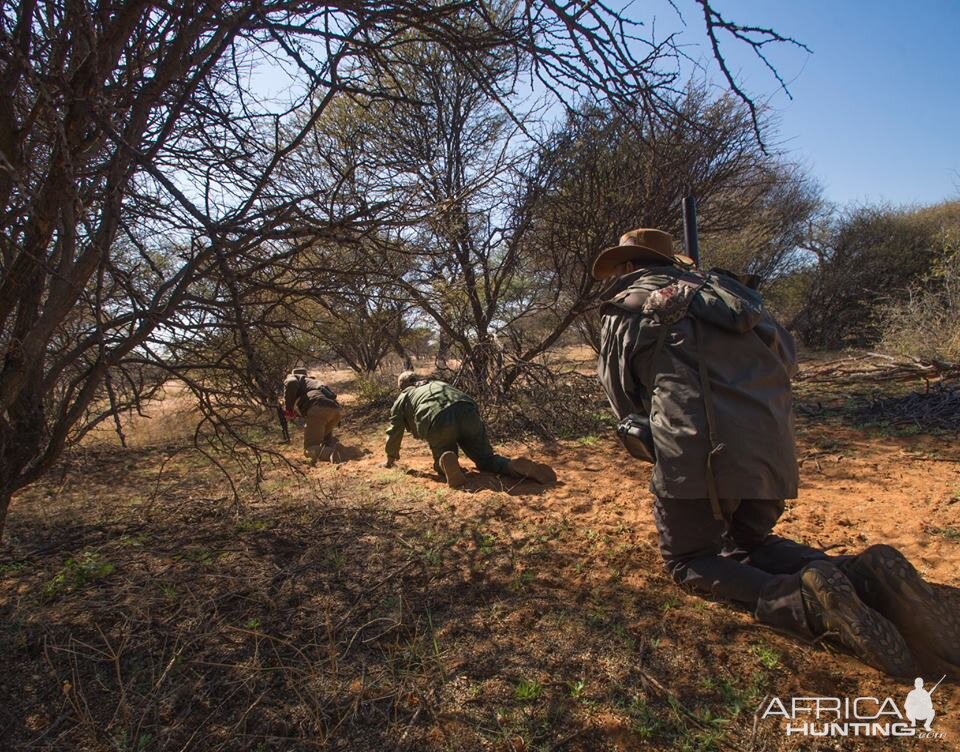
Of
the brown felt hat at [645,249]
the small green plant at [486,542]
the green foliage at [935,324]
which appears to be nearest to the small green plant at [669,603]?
the small green plant at [486,542]

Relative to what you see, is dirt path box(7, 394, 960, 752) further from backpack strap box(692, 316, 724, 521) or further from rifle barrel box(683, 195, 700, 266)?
rifle barrel box(683, 195, 700, 266)

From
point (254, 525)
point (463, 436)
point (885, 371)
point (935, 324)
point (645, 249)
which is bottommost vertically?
point (254, 525)

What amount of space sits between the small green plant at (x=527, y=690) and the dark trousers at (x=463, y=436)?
2.87m

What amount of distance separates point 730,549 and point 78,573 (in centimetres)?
337

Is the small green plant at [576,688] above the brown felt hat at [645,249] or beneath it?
beneath

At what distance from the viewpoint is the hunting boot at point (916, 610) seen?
71.4 inches

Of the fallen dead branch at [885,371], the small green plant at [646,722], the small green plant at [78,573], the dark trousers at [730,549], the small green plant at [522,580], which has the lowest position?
the small green plant at [646,722]

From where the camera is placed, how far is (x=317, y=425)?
284 inches

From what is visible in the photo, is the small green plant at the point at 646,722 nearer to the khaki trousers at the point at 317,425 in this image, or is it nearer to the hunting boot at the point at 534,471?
the hunting boot at the point at 534,471

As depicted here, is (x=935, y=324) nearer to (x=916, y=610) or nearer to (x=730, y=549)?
(x=730, y=549)

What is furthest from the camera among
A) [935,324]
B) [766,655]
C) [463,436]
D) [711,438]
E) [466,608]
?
[935,324]

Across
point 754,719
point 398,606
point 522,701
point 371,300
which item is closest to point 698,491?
point 754,719

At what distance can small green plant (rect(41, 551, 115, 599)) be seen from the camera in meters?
2.62

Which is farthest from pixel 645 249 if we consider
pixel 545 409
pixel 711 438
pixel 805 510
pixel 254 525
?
pixel 545 409
